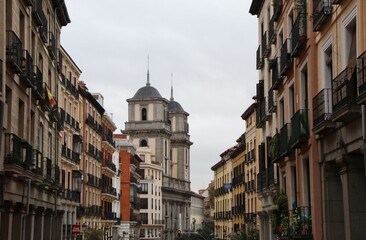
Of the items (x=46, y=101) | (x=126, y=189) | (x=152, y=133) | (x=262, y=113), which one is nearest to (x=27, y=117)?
(x=46, y=101)

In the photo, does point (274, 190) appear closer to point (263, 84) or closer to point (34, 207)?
point (263, 84)

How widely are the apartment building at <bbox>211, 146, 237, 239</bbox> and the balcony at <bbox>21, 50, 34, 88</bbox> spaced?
200 feet

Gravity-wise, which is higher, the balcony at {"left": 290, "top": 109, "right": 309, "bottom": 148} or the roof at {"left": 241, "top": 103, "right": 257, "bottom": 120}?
the roof at {"left": 241, "top": 103, "right": 257, "bottom": 120}

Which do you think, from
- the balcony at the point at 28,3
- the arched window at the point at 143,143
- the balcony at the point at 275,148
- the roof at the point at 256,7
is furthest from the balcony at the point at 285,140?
the arched window at the point at 143,143

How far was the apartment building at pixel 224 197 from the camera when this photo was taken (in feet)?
295

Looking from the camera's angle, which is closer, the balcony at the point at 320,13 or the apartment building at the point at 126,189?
the balcony at the point at 320,13

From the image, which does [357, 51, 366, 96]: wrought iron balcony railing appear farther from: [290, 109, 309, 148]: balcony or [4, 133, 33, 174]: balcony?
[4, 133, 33, 174]: balcony

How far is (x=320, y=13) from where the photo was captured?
789 inches

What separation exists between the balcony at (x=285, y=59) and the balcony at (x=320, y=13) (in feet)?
16.9

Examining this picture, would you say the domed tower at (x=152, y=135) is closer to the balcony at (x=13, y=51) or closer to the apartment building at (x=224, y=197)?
the apartment building at (x=224, y=197)

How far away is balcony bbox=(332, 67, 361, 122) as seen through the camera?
629 inches

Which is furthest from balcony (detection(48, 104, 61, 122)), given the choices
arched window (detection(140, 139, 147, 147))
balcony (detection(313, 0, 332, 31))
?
arched window (detection(140, 139, 147, 147))

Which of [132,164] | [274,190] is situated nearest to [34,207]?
[274,190]

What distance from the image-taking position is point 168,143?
543 ft
